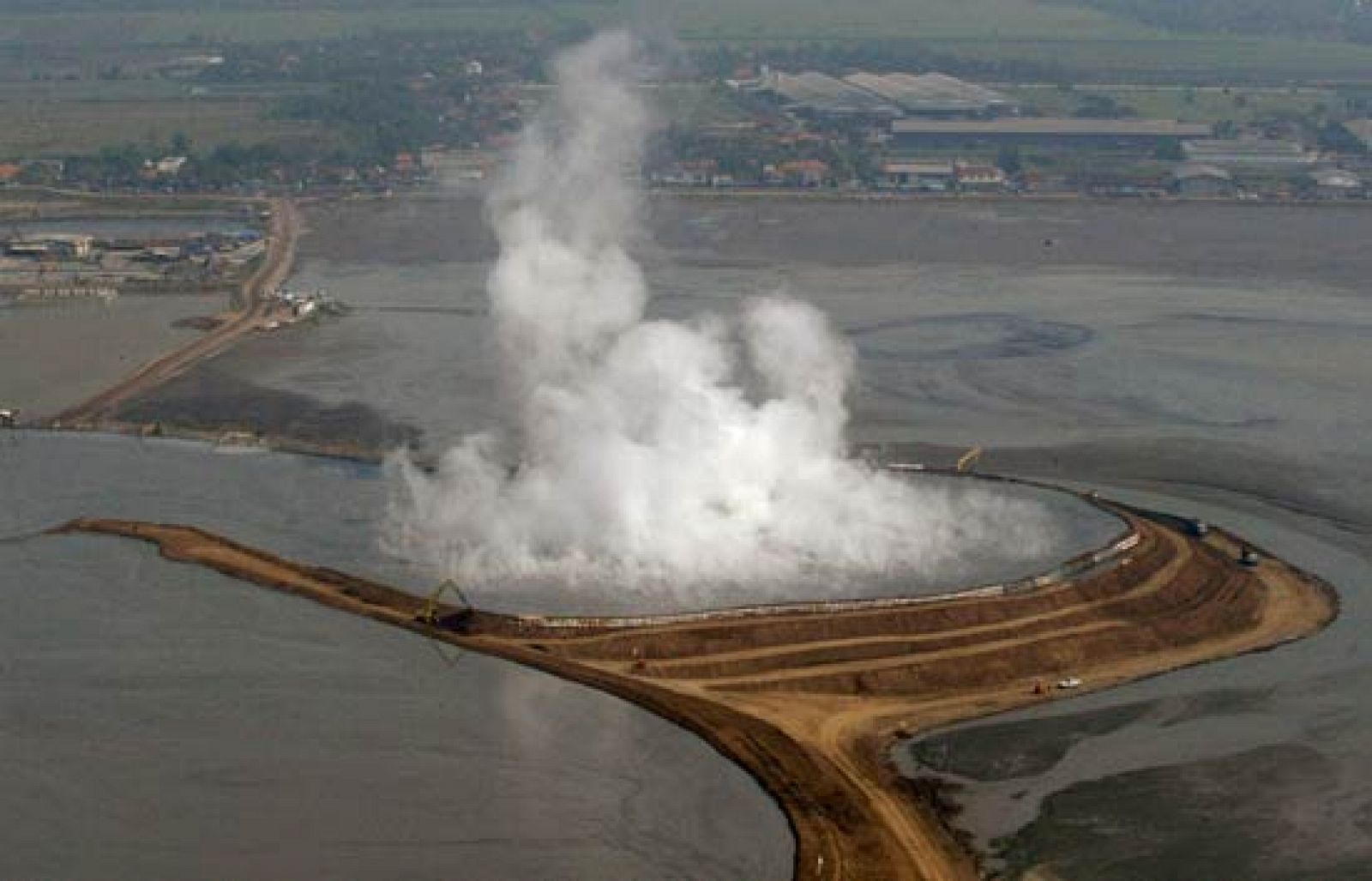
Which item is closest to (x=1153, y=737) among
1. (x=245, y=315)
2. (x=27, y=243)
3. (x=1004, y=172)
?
(x=245, y=315)

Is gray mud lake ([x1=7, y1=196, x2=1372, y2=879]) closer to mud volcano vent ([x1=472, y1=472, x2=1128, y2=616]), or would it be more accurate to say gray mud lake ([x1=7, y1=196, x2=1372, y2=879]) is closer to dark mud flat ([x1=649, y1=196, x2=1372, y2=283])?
dark mud flat ([x1=649, y1=196, x2=1372, y2=283])

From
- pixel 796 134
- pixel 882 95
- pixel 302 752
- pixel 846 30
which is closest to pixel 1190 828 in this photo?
pixel 302 752

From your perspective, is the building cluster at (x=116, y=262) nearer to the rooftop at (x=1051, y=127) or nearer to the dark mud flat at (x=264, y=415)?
the dark mud flat at (x=264, y=415)

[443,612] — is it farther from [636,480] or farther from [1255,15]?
[1255,15]

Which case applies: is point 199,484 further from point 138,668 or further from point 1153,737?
point 1153,737

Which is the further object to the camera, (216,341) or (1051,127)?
(1051,127)

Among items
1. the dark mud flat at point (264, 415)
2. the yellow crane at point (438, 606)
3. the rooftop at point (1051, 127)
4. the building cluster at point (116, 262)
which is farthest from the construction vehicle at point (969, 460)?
the rooftop at point (1051, 127)
